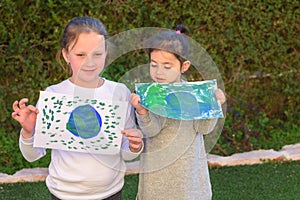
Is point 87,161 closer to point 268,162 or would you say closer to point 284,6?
point 268,162

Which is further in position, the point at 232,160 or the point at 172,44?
the point at 232,160

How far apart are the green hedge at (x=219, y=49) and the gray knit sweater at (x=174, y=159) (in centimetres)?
237

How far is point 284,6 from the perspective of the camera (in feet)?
18.7

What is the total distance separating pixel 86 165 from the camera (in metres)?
2.38

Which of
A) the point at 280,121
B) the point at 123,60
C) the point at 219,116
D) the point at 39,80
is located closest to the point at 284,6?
the point at 280,121

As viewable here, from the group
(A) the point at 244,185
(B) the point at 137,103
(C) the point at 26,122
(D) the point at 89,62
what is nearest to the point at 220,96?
(B) the point at 137,103

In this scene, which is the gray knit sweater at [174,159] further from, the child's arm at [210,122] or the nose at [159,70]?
the nose at [159,70]

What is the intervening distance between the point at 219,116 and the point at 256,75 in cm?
344

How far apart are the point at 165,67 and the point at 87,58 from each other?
344 millimetres

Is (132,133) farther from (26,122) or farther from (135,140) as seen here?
(26,122)

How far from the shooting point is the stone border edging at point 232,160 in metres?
4.45

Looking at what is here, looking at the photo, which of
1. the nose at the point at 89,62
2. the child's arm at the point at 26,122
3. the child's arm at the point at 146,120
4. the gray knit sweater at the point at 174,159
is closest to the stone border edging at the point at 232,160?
the gray knit sweater at the point at 174,159

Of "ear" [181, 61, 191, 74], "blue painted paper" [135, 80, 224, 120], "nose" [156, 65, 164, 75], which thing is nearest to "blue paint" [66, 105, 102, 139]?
"blue painted paper" [135, 80, 224, 120]

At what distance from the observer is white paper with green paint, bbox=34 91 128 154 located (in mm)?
2350
